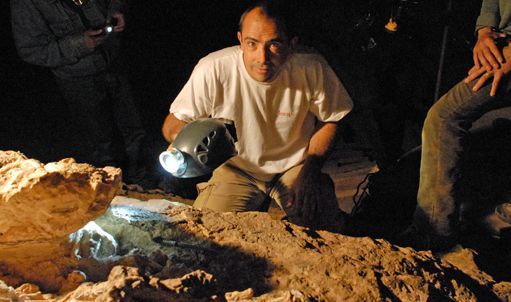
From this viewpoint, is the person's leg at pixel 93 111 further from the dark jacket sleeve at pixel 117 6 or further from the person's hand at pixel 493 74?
the person's hand at pixel 493 74

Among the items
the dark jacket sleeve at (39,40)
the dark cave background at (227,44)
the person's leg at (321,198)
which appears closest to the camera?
the person's leg at (321,198)

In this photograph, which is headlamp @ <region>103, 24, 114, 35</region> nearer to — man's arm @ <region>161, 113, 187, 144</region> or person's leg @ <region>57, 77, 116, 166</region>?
person's leg @ <region>57, 77, 116, 166</region>

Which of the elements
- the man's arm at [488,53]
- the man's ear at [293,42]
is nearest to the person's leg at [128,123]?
the man's ear at [293,42]

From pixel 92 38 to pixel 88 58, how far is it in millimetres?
246

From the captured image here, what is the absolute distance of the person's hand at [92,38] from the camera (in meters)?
3.94

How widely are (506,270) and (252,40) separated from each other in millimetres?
2565

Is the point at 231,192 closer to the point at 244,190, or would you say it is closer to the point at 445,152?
the point at 244,190

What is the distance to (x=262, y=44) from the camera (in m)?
2.87

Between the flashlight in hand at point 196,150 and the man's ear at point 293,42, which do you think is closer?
the flashlight in hand at point 196,150

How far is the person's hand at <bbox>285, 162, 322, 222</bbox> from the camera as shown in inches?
123

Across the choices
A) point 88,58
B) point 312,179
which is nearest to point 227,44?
point 88,58

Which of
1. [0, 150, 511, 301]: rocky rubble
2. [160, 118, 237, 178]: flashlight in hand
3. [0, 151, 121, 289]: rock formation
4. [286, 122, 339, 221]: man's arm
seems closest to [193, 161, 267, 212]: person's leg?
[286, 122, 339, 221]: man's arm

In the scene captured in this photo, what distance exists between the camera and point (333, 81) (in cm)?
323

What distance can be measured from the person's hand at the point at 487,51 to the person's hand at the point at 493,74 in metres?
0.02
